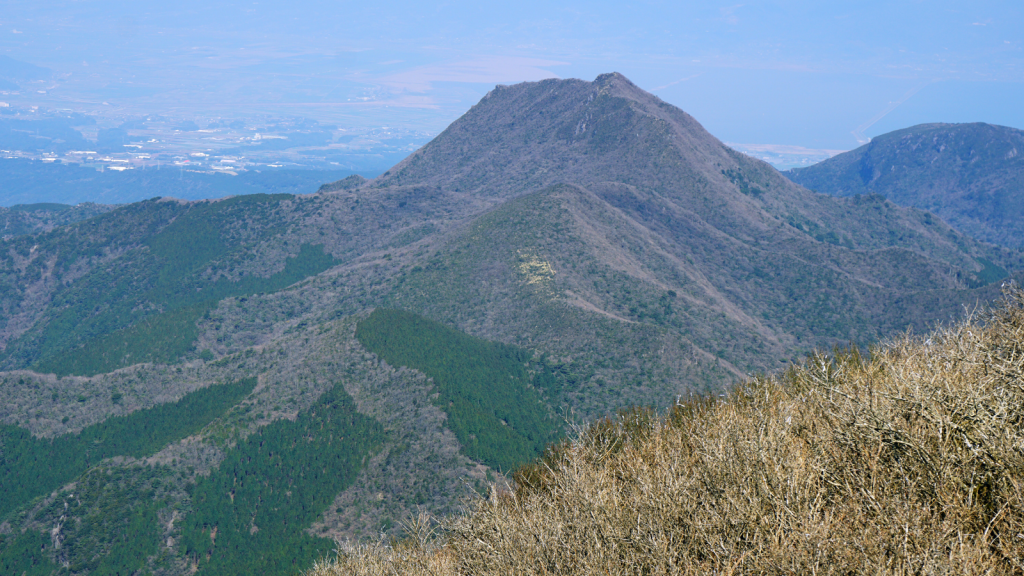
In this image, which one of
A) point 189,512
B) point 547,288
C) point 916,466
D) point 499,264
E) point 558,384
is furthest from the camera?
point 499,264

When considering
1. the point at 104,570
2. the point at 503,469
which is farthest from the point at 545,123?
the point at 104,570

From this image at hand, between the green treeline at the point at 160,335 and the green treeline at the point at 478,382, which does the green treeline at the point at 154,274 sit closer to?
the green treeline at the point at 160,335

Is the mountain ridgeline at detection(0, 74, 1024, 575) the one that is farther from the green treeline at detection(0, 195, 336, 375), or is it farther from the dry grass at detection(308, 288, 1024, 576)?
the dry grass at detection(308, 288, 1024, 576)

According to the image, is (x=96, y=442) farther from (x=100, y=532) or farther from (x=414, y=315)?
(x=414, y=315)

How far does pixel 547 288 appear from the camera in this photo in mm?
97500

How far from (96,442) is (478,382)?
44.1 meters

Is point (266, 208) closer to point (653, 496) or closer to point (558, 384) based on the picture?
point (558, 384)

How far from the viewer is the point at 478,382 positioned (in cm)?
7738

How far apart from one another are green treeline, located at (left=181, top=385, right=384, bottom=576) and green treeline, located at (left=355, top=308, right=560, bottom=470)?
9.35 meters

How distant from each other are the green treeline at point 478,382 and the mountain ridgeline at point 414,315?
1.29 feet

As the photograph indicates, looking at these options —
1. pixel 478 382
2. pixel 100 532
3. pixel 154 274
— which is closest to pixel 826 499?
pixel 100 532

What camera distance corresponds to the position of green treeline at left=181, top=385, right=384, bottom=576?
5456 centimetres

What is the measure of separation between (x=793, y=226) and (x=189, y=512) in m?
143

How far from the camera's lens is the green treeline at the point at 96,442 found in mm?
64125
